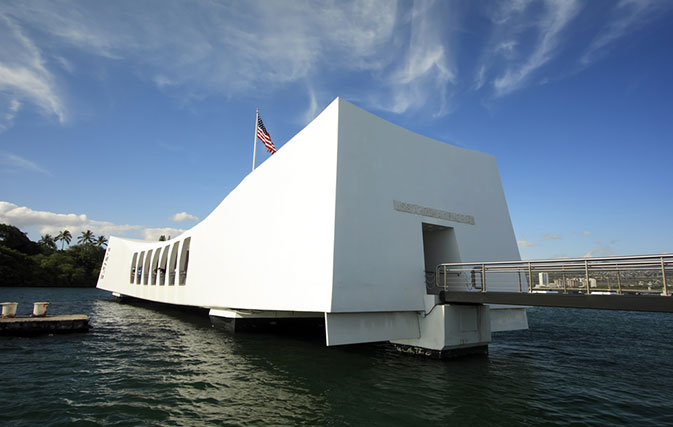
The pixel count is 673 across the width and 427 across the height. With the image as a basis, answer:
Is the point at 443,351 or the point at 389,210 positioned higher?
the point at 389,210

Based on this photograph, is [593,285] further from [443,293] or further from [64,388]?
[64,388]

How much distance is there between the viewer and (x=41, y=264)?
6122 centimetres

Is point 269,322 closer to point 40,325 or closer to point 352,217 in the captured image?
point 352,217

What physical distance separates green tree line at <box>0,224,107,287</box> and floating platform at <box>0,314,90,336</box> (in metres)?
53.9

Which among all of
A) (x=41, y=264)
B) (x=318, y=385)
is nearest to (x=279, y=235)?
(x=318, y=385)

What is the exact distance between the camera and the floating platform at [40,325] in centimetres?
1578

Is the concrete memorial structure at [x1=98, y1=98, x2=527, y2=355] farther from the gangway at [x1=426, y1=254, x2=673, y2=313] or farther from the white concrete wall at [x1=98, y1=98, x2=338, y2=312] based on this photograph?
the gangway at [x1=426, y1=254, x2=673, y2=313]

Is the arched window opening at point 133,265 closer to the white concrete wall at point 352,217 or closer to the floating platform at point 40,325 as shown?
the floating platform at point 40,325

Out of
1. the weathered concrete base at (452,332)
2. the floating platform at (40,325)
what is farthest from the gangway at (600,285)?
the floating platform at (40,325)

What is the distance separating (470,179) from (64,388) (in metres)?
14.8

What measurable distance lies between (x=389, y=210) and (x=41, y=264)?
235 ft

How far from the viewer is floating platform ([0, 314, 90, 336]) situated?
15.8 m

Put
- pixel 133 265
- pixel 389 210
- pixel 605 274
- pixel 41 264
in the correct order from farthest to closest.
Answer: pixel 41 264 < pixel 133 265 < pixel 389 210 < pixel 605 274

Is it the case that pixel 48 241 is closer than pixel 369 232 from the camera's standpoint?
No
